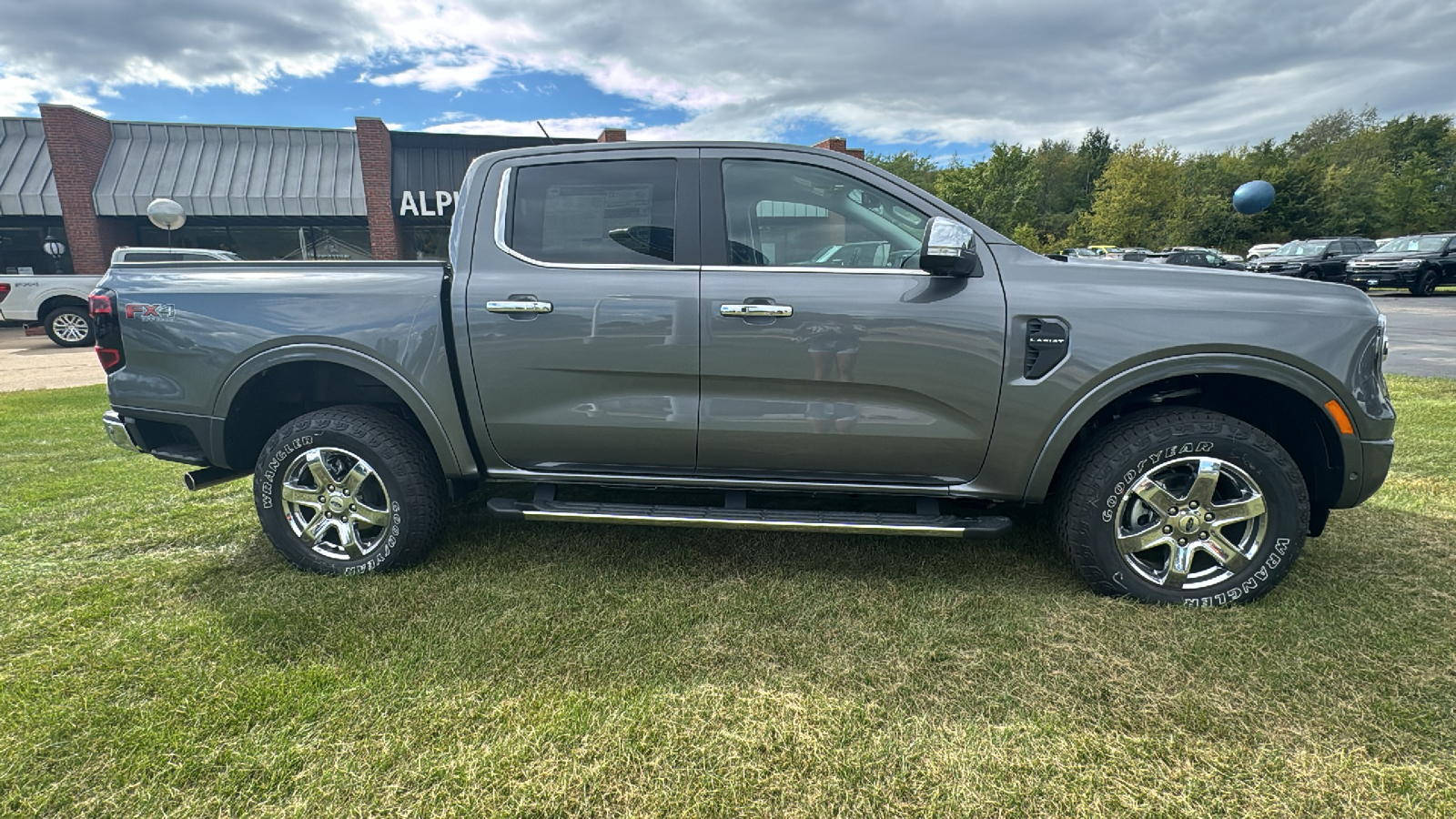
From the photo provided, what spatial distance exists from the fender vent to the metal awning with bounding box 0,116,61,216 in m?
23.7

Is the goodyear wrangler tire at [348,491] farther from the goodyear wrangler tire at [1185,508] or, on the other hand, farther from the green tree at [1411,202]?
the green tree at [1411,202]

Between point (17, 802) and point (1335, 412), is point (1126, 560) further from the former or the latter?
point (17, 802)

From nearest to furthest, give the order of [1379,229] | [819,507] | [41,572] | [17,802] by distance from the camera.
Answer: [17,802], [41,572], [819,507], [1379,229]

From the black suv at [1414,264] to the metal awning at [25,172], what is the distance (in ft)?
115

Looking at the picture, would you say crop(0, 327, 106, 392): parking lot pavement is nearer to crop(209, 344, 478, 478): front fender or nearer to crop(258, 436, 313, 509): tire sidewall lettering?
crop(209, 344, 478, 478): front fender

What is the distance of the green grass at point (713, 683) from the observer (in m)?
1.81

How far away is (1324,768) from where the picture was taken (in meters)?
1.86

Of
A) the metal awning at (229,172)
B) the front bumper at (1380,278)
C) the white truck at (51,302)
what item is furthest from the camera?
the front bumper at (1380,278)

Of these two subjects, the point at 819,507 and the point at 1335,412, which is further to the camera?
the point at 819,507

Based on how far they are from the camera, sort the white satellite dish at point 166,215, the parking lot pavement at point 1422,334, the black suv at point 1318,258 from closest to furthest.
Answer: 1. the parking lot pavement at point 1422,334
2. the white satellite dish at point 166,215
3. the black suv at point 1318,258

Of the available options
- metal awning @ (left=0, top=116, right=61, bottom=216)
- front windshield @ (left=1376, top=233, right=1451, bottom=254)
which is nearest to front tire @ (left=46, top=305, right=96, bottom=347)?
metal awning @ (left=0, top=116, right=61, bottom=216)

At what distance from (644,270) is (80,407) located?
7598 mm

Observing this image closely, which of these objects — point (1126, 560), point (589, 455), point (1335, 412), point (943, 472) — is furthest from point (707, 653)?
point (1335, 412)

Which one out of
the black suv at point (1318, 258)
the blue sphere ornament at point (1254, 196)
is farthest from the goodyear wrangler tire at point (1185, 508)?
the blue sphere ornament at point (1254, 196)
